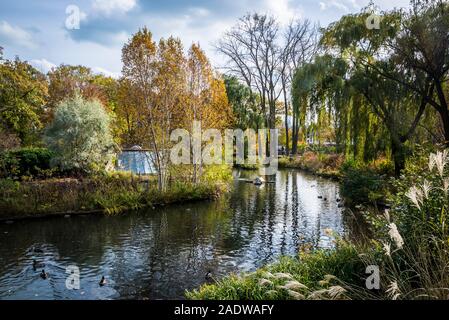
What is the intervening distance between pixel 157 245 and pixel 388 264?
7.22m

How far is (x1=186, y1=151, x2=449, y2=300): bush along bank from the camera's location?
436 centimetres

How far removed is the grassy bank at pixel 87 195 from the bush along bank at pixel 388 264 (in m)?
10.2

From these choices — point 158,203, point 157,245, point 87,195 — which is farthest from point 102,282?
point 158,203

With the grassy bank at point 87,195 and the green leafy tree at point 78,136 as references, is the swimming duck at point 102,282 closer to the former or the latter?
the grassy bank at point 87,195

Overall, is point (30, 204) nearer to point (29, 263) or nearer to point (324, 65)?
point (29, 263)

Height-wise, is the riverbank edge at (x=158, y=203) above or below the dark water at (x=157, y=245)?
above

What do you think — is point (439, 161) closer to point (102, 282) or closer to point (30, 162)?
point (102, 282)

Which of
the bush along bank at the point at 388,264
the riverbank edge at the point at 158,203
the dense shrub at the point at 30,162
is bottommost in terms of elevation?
the riverbank edge at the point at 158,203

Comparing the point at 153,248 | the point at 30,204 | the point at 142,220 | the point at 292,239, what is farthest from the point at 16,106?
the point at 292,239

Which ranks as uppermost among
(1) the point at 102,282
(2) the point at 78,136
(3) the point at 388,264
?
(2) the point at 78,136

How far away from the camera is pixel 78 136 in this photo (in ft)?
62.8

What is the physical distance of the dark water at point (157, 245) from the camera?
779cm

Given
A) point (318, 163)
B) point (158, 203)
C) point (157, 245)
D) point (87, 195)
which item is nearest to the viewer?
point (157, 245)

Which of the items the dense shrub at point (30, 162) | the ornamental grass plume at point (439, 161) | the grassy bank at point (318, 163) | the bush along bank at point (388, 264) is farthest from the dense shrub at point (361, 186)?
the dense shrub at point (30, 162)
